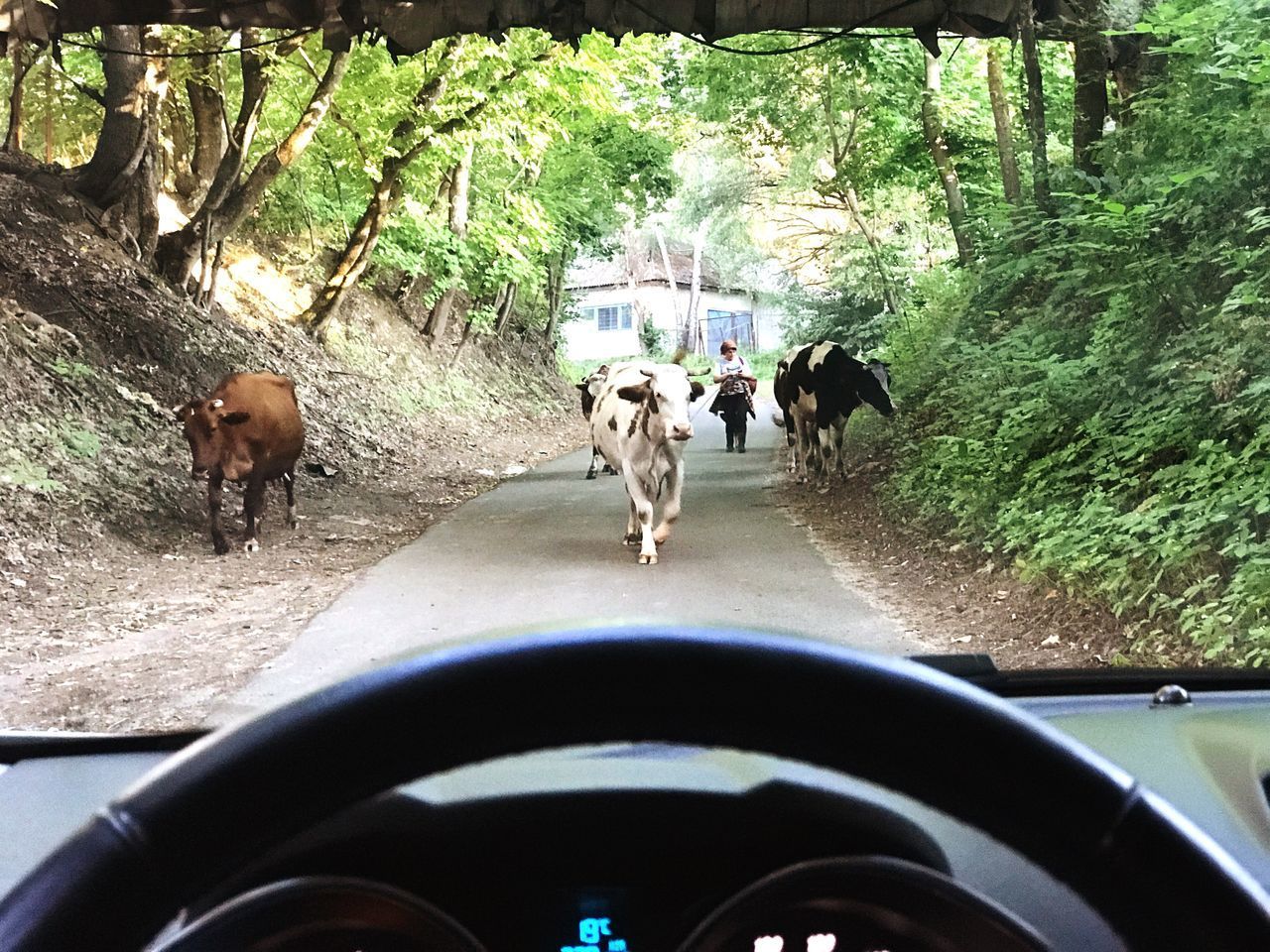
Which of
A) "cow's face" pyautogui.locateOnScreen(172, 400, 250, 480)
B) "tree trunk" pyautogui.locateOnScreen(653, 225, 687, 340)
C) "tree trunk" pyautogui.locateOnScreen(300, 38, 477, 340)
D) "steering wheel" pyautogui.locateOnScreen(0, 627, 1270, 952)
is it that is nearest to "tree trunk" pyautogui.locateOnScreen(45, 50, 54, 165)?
"tree trunk" pyautogui.locateOnScreen(300, 38, 477, 340)

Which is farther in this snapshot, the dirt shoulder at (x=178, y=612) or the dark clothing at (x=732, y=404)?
the dark clothing at (x=732, y=404)

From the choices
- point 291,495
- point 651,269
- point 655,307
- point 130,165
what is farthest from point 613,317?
point 130,165

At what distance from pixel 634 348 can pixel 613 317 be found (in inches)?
Result: 6.2

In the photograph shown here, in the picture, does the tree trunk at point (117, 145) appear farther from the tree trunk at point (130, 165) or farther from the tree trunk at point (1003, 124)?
the tree trunk at point (1003, 124)

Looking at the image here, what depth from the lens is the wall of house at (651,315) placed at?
4.66m

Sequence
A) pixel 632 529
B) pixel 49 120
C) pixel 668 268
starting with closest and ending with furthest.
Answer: pixel 668 268
pixel 632 529
pixel 49 120

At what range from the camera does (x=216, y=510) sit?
19.8ft

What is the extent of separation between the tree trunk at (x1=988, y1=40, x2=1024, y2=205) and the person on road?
8.16 ft

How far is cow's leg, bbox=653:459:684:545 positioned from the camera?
20.3 ft

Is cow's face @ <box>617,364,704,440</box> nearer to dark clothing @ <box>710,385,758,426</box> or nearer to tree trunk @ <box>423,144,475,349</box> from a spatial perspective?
dark clothing @ <box>710,385,758,426</box>

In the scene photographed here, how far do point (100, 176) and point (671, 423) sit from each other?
5.58 metres

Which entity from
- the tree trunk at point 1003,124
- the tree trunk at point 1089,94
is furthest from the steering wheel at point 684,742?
the tree trunk at point 1003,124

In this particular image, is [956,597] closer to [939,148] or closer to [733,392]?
[733,392]

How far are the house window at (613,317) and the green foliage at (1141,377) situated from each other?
1749 mm
